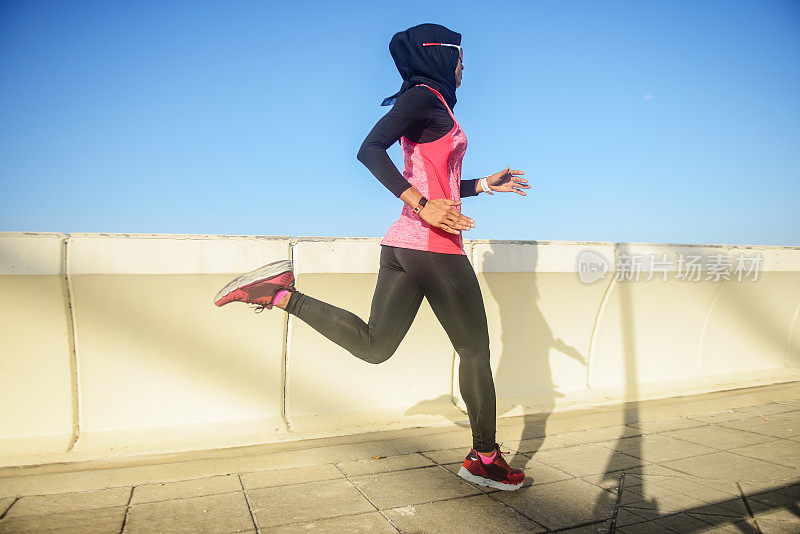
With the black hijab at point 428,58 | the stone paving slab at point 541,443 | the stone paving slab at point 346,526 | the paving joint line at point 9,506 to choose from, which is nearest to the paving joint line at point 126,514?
the paving joint line at point 9,506

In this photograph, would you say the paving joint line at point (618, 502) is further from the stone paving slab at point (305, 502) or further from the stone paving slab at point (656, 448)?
the stone paving slab at point (305, 502)

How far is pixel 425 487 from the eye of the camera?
343 cm

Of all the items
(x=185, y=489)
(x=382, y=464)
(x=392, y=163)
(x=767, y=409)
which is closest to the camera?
(x=392, y=163)

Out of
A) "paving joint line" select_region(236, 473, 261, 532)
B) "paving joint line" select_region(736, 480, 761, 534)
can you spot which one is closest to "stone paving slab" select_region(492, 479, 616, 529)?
"paving joint line" select_region(736, 480, 761, 534)

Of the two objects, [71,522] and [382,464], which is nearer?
[71,522]

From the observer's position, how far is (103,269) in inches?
156

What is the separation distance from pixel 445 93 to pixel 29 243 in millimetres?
2679

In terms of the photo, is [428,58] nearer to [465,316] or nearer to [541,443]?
[465,316]

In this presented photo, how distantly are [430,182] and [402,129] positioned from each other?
32cm

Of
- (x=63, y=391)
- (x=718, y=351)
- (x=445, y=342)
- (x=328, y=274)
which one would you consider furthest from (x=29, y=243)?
(x=718, y=351)

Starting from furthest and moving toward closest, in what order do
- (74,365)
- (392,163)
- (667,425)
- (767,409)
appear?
1. (767,409)
2. (667,425)
3. (74,365)
4. (392,163)

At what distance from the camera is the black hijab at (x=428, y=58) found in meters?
3.28

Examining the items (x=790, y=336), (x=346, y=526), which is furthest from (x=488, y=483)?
(x=790, y=336)

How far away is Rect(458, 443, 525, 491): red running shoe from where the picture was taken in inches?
132
